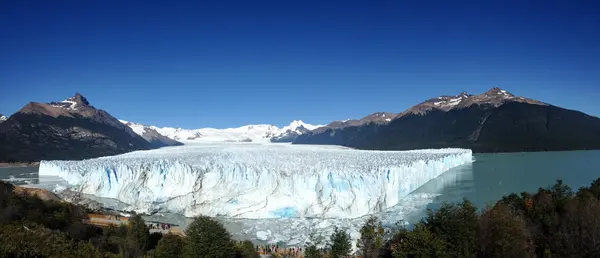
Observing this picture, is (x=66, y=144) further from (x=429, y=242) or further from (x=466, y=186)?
(x=429, y=242)

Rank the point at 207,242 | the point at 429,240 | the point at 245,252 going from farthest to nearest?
the point at 245,252
the point at 207,242
the point at 429,240

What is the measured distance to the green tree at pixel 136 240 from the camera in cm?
1484

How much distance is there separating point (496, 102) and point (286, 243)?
116992 mm

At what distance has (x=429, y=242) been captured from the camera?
495 inches

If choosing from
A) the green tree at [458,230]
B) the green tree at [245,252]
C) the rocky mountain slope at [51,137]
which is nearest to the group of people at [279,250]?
the green tree at [245,252]

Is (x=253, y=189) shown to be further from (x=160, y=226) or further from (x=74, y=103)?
(x=74, y=103)

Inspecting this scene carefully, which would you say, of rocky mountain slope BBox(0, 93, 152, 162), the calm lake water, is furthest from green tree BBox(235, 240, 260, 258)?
rocky mountain slope BBox(0, 93, 152, 162)

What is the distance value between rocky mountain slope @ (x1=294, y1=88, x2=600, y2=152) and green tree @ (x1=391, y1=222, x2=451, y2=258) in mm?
87086

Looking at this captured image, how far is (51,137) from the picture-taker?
7800 centimetres

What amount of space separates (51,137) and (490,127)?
101 meters

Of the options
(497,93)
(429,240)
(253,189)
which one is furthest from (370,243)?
(497,93)

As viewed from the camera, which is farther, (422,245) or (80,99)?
(80,99)

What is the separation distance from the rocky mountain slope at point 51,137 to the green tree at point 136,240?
213 ft

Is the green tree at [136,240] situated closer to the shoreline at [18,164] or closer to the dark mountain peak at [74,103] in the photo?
the shoreline at [18,164]
